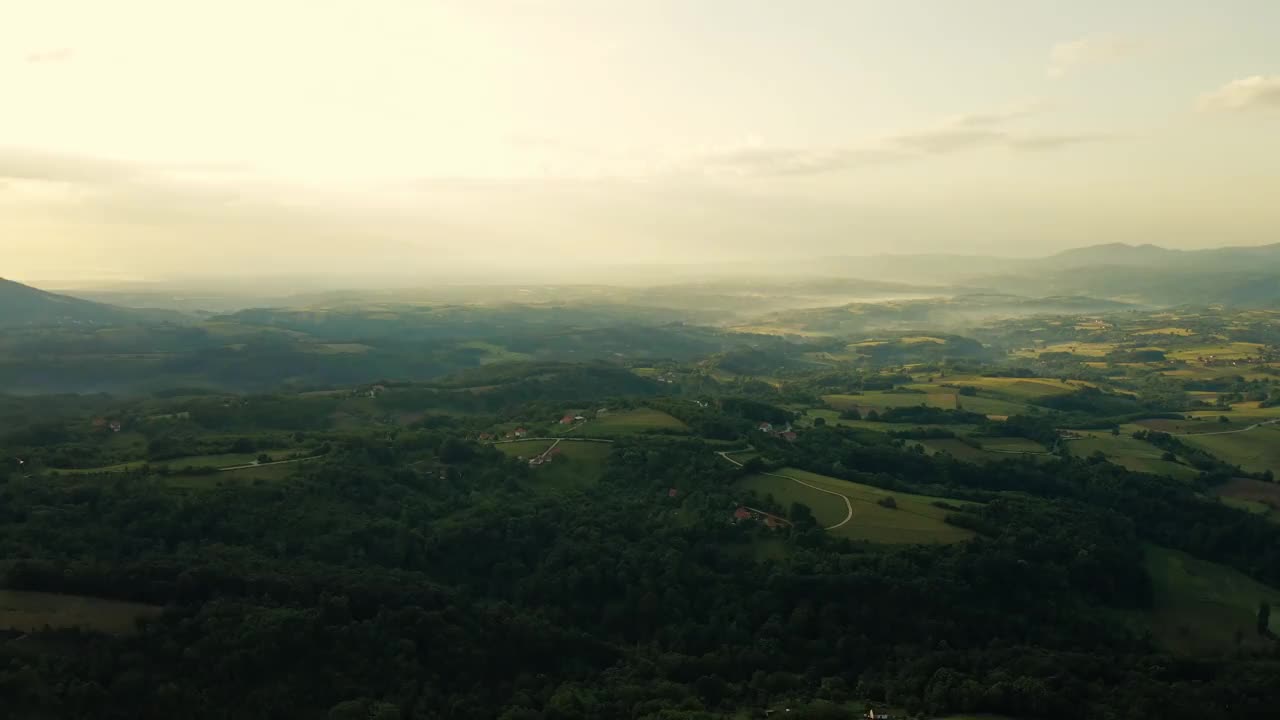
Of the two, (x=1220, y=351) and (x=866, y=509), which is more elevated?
(x=1220, y=351)

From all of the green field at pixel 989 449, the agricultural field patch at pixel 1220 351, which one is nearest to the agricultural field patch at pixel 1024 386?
the green field at pixel 989 449

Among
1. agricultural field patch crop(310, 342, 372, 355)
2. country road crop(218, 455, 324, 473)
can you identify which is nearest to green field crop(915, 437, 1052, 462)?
country road crop(218, 455, 324, 473)

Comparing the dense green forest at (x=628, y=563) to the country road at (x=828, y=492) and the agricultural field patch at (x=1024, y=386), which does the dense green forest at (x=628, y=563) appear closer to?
the country road at (x=828, y=492)

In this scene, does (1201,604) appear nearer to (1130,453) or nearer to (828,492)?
(828,492)

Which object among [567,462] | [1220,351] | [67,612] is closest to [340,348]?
[567,462]

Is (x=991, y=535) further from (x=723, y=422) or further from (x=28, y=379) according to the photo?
(x=28, y=379)

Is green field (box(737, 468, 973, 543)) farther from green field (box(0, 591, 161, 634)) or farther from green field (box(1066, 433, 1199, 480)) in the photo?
green field (box(0, 591, 161, 634))
